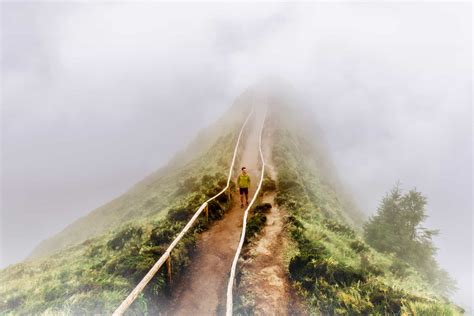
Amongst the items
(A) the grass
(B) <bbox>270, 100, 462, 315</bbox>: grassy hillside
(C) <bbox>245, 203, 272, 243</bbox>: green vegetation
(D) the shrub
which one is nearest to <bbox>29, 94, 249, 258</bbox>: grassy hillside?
(D) the shrub

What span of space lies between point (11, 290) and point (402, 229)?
20.8 m

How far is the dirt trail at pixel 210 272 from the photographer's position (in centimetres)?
908

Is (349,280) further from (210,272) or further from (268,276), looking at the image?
(210,272)

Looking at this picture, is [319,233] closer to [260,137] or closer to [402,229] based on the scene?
[402,229]

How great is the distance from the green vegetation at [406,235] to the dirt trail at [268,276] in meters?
8.35

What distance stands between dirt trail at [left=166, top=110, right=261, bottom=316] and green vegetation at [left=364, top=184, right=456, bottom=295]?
9.45 m

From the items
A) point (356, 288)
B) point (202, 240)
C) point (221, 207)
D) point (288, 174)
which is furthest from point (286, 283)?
point (288, 174)

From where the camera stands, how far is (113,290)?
8.82 metres

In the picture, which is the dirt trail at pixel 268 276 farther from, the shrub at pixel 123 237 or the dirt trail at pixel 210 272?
the shrub at pixel 123 237

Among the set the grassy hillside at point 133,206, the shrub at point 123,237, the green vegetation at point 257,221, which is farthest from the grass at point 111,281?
the grassy hillside at point 133,206

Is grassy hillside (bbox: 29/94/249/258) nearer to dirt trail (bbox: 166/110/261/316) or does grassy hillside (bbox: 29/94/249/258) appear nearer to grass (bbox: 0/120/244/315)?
grass (bbox: 0/120/244/315)

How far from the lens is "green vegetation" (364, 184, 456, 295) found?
719 inches

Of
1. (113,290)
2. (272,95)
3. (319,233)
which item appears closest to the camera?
(113,290)

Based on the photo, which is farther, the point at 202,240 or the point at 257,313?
the point at 202,240
